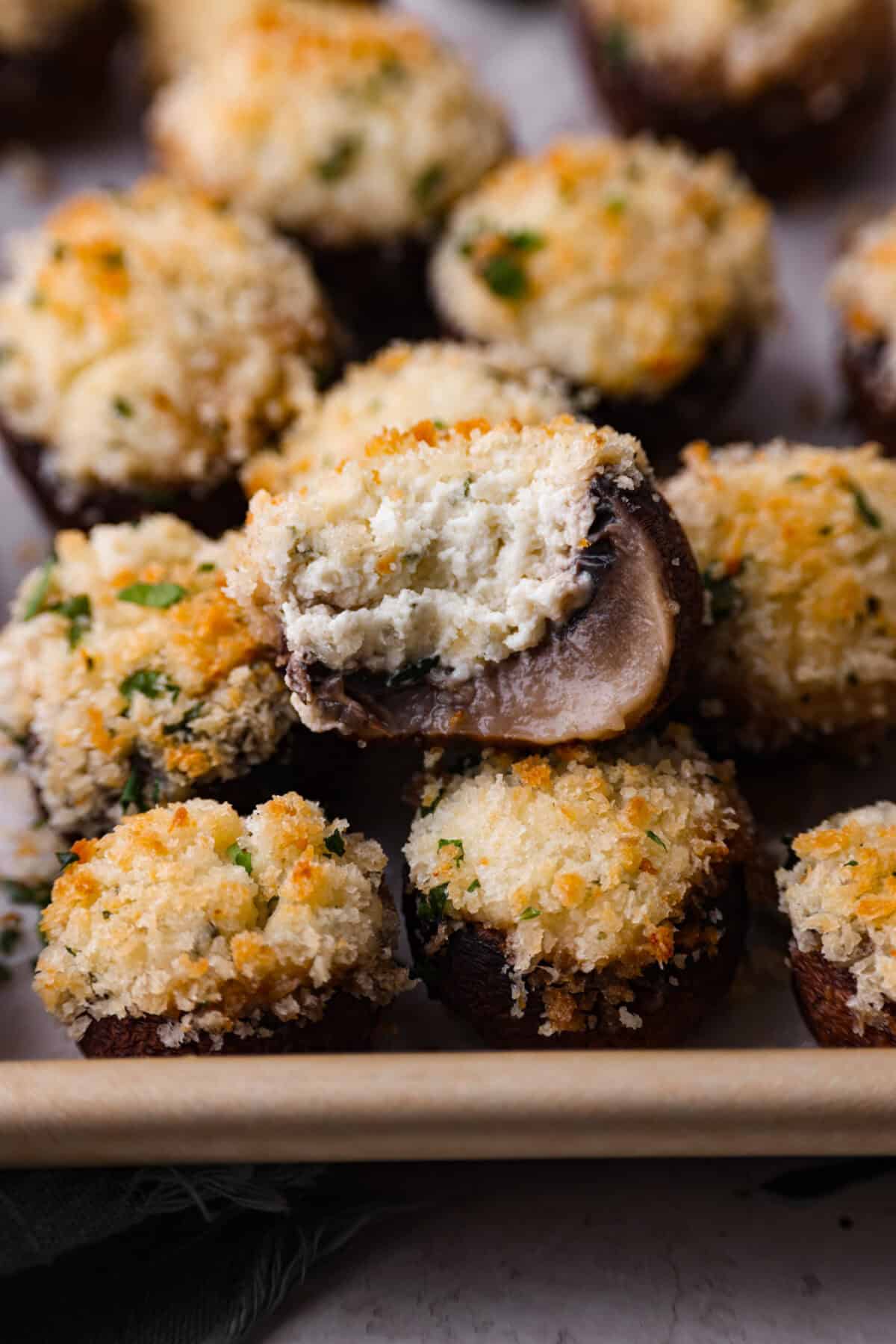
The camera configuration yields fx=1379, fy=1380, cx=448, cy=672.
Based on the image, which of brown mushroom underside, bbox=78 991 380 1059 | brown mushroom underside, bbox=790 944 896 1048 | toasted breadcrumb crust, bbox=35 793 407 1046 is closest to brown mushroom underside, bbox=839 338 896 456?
brown mushroom underside, bbox=790 944 896 1048

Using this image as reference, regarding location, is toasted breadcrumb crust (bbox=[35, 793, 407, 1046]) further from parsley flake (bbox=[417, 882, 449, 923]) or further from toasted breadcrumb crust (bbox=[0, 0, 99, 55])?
toasted breadcrumb crust (bbox=[0, 0, 99, 55])

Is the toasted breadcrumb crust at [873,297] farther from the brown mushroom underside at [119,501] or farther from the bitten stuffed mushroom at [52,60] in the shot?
the bitten stuffed mushroom at [52,60]

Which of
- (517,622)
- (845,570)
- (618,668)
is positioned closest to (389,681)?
(517,622)

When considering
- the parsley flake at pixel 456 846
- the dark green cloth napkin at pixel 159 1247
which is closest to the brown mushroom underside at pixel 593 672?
the parsley flake at pixel 456 846

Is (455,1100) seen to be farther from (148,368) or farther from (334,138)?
(334,138)

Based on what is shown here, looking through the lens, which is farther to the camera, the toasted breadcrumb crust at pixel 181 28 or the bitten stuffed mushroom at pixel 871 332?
the toasted breadcrumb crust at pixel 181 28
